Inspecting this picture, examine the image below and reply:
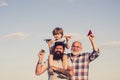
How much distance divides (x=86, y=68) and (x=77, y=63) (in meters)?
0.45

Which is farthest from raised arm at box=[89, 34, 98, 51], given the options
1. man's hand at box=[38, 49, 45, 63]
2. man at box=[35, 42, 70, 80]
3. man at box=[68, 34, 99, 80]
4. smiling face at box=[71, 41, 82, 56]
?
man's hand at box=[38, 49, 45, 63]

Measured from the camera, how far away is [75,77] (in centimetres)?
1456

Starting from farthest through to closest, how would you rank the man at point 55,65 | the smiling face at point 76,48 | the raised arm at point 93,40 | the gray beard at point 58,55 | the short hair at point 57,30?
the short hair at point 57,30
the smiling face at point 76,48
the raised arm at point 93,40
the gray beard at point 58,55
the man at point 55,65

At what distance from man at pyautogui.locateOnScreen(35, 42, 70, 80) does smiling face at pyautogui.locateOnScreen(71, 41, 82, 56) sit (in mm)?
465

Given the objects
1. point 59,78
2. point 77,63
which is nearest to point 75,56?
point 77,63

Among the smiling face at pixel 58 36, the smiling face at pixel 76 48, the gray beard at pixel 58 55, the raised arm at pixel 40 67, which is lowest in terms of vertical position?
the raised arm at pixel 40 67

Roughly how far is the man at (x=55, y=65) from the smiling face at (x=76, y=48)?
1.53 feet

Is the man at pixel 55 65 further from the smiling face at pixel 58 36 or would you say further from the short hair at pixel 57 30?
the short hair at pixel 57 30

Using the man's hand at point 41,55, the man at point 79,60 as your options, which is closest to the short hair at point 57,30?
the man at point 79,60

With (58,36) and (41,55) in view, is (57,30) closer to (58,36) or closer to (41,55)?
(58,36)

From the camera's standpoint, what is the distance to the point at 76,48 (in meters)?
14.5

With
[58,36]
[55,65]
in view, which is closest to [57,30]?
[58,36]

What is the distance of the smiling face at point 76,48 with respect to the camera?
14453mm

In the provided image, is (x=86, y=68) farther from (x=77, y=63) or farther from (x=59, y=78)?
(x=59, y=78)
